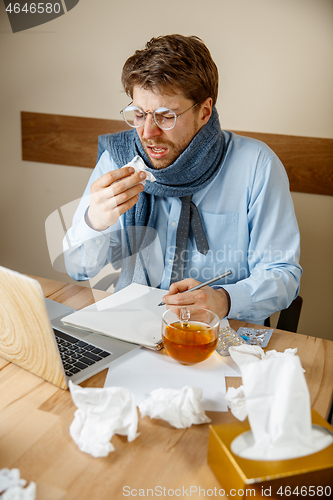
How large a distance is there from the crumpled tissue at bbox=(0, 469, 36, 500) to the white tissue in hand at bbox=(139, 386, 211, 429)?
9.1 inches

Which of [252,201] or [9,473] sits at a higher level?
[252,201]

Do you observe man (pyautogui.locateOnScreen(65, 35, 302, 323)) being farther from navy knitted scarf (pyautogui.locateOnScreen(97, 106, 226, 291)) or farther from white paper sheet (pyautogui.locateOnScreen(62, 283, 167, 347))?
white paper sheet (pyautogui.locateOnScreen(62, 283, 167, 347))

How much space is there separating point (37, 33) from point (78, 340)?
2257 millimetres

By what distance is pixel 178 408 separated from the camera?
0.78 metres

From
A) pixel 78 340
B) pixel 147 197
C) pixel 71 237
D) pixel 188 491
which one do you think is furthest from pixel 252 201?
pixel 188 491

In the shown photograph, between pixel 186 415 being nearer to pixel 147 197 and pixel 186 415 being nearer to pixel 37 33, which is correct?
pixel 147 197

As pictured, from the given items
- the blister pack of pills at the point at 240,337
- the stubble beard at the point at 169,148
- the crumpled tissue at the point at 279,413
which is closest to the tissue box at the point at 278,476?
the crumpled tissue at the point at 279,413

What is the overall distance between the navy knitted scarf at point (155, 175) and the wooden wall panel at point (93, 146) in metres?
0.61

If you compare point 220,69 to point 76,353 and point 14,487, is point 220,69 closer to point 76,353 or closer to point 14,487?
point 76,353

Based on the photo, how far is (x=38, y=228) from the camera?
9.64 feet

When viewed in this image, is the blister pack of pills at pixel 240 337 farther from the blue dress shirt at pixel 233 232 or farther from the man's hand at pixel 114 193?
the man's hand at pixel 114 193

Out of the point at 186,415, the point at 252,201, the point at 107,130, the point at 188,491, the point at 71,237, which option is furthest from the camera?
the point at 107,130

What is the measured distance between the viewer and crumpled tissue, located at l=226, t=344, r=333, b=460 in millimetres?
622

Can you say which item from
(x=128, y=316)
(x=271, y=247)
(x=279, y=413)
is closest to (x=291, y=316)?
(x=271, y=247)
